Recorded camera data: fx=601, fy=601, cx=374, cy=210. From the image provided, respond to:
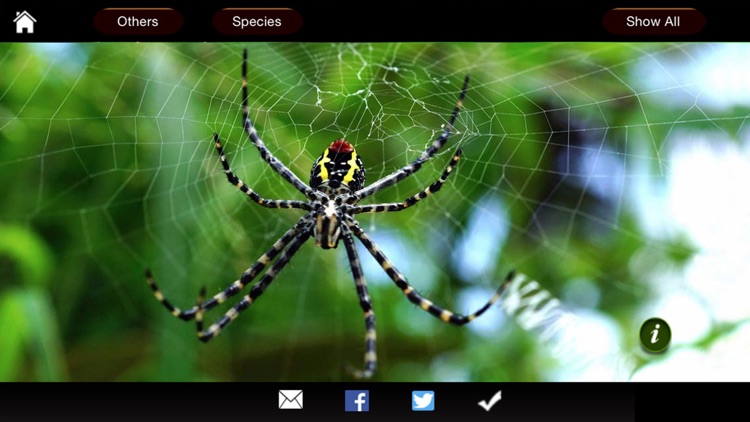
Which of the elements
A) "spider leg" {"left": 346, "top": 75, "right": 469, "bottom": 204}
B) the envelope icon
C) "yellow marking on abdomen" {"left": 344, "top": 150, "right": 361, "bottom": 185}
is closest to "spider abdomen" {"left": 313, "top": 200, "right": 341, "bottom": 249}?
"yellow marking on abdomen" {"left": 344, "top": 150, "right": 361, "bottom": 185}

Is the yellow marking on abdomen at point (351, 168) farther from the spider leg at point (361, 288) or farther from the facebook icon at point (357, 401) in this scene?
the facebook icon at point (357, 401)

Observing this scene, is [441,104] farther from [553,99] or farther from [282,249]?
[282,249]
